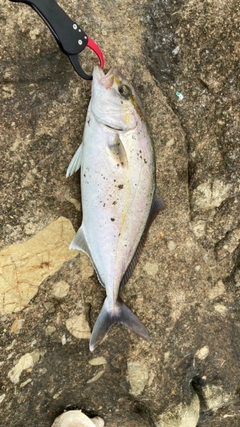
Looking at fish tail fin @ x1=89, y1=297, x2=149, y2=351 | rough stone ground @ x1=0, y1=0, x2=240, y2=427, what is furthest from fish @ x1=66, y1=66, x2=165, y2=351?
rough stone ground @ x1=0, y1=0, x2=240, y2=427

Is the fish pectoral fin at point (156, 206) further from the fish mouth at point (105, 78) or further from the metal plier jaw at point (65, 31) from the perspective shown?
the metal plier jaw at point (65, 31)

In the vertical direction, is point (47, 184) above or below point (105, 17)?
below

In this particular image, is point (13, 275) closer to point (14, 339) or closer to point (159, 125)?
point (14, 339)

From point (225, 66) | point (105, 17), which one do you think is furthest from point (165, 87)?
point (105, 17)

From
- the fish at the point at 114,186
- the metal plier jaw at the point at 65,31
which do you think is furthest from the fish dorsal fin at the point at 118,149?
the metal plier jaw at the point at 65,31

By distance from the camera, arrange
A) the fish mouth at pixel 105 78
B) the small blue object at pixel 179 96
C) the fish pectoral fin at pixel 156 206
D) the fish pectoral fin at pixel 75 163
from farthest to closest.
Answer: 1. the small blue object at pixel 179 96
2. the fish pectoral fin at pixel 156 206
3. the fish pectoral fin at pixel 75 163
4. the fish mouth at pixel 105 78

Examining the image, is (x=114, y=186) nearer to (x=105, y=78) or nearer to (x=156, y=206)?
(x=156, y=206)
